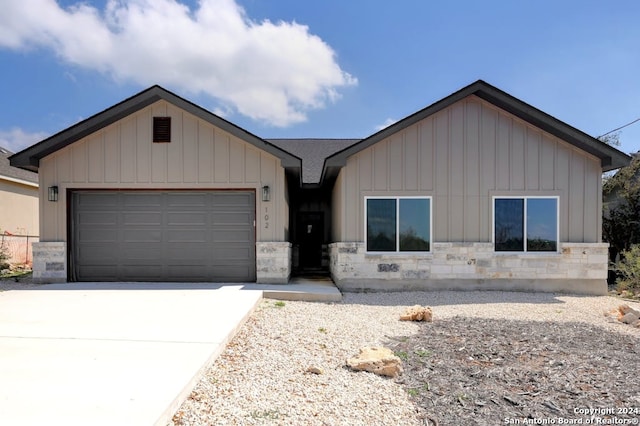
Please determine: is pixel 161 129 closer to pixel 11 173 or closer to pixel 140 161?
pixel 140 161

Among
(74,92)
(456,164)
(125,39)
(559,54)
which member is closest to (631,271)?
(456,164)

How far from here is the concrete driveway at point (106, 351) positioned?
101 inches

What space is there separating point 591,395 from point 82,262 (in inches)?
397

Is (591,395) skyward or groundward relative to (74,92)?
groundward

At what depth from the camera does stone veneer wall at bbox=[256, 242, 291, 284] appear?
8.65 metres

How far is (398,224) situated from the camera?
8578 mm

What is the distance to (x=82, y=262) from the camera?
348 inches

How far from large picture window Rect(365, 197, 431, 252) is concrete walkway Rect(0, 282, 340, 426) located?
10.1 feet

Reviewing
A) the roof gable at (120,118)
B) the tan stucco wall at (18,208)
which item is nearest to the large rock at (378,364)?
the roof gable at (120,118)

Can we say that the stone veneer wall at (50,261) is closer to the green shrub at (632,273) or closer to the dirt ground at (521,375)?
the dirt ground at (521,375)

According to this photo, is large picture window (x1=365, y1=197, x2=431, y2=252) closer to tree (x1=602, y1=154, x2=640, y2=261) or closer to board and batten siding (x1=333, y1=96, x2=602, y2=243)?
board and batten siding (x1=333, y1=96, x2=602, y2=243)

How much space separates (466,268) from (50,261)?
33.0 feet

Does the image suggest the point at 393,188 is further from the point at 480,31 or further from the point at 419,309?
the point at 480,31

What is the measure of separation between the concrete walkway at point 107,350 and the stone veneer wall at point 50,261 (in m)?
1.40
